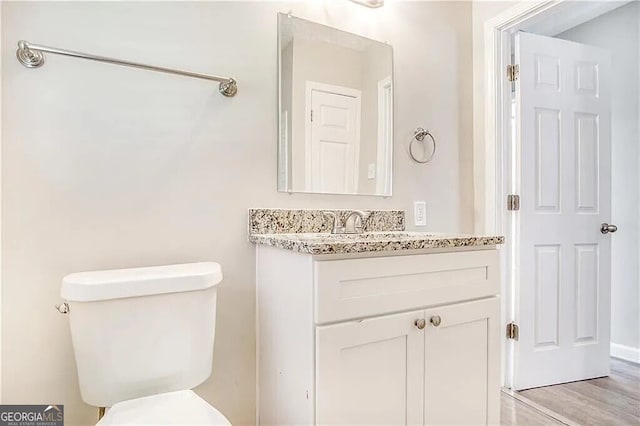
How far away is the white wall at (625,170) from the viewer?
2432 mm

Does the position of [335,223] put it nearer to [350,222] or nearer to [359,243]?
[350,222]

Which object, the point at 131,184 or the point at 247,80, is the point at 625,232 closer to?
the point at 247,80

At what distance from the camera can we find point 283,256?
1.26 meters

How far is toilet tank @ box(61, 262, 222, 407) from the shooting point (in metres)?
1.02

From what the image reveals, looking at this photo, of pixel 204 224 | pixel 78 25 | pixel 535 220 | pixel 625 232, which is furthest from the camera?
pixel 625 232

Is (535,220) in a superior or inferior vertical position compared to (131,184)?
inferior

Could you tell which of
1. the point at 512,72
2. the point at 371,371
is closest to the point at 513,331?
the point at 371,371

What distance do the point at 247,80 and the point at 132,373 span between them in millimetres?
1079

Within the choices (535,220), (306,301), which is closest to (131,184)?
(306,301)

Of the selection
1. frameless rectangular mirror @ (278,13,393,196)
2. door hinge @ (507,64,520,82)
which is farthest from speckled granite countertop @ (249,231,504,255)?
door hinge @ (507,64,520,82)

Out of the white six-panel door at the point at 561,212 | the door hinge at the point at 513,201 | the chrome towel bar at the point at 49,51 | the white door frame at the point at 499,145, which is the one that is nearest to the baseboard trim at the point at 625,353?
the white six-panel door at the point at 561,212

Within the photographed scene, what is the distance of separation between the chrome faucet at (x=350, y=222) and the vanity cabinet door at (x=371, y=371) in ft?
1.58

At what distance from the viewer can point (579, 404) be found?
1.82 metres

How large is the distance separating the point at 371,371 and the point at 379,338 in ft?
0.33
